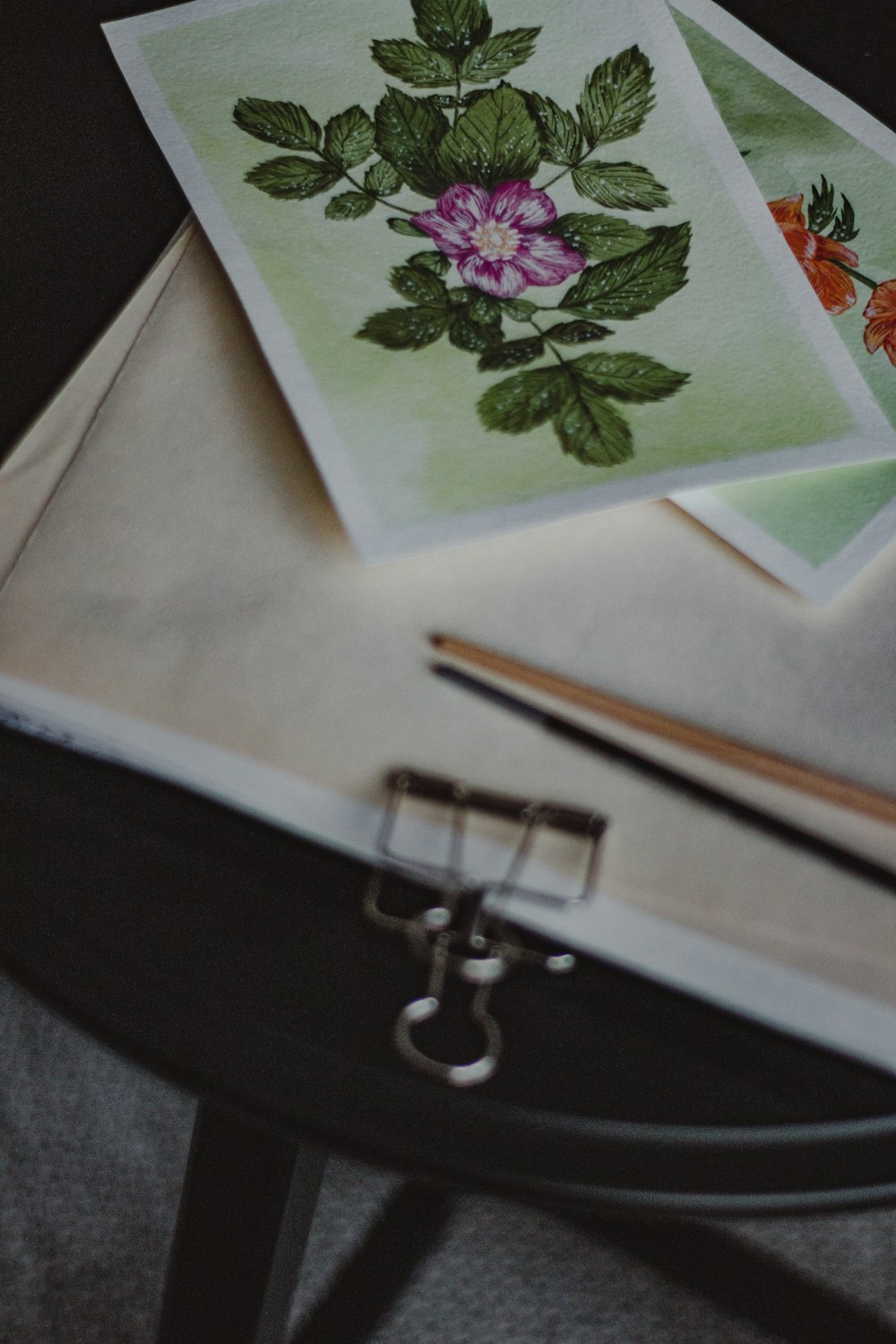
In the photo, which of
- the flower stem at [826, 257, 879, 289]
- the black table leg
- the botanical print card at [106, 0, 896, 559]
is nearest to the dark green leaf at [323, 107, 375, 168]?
the botanical print card at [106, 0, 896, 559]

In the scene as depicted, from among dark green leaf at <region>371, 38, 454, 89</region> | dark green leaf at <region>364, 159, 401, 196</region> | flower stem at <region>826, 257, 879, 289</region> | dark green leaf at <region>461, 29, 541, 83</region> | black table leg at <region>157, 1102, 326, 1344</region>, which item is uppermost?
dark green leaf at <region>461, 29, 541, 83</region>

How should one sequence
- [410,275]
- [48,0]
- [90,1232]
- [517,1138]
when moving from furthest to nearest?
[90,1232], [48,0], [410,275], [517,1138]

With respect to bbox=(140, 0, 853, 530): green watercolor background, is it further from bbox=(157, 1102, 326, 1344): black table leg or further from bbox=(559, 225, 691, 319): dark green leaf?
bbox=(157, 1102, 326, 1344): black table leg

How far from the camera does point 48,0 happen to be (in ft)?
1.85

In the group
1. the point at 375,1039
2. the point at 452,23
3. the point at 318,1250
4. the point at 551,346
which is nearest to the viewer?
the point at 375,1039

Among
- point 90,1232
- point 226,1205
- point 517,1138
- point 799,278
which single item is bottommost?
point 90,1232

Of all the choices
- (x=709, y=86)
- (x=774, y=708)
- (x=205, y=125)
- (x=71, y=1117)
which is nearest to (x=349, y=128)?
(x=205, y=125)

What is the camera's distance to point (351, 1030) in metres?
0.33

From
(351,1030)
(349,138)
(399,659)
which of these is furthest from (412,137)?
(351,1030)

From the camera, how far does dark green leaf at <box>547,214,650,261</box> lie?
1.51 feet

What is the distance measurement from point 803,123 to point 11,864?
480mm

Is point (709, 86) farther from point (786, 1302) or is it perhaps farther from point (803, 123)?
point (786, 1302)

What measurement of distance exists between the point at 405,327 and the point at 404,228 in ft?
0.19

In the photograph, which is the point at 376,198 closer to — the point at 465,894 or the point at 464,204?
the point at 464,204
